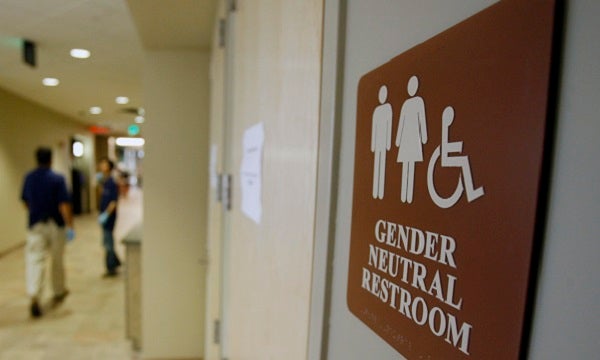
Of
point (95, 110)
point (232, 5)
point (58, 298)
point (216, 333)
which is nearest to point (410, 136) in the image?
point (232, 5)

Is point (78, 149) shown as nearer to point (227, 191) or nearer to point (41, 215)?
point (41, 215)

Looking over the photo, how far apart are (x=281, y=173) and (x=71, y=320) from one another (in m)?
3.88

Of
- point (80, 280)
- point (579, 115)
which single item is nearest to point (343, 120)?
point (579, 115)

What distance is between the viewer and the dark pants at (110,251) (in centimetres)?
447

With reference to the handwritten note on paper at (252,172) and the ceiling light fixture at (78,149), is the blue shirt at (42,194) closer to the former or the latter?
the handwritten note on paper at (252,172)

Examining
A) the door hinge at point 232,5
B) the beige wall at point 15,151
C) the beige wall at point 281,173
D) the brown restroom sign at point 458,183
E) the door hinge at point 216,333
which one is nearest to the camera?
the brown restroom sign at point 458,183

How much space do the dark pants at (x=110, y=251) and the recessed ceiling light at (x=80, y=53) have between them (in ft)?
6.99

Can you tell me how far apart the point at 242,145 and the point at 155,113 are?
6.36 feet

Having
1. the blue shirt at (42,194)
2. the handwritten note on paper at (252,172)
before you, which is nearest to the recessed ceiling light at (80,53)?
the blue shirt at (42,194)

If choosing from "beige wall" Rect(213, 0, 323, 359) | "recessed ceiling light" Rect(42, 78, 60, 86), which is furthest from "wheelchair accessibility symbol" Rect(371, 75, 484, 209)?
"recessed ceiling light" Rect(42, 78, 60, 86)

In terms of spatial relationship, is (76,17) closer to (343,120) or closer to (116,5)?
(116,5)

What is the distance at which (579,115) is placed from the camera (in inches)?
7.2

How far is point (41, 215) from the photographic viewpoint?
130 inches

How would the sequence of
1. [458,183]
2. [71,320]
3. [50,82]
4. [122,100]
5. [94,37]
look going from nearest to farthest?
[458,183] → [94,37] → [71,320] → [50,82] → [122,100]
